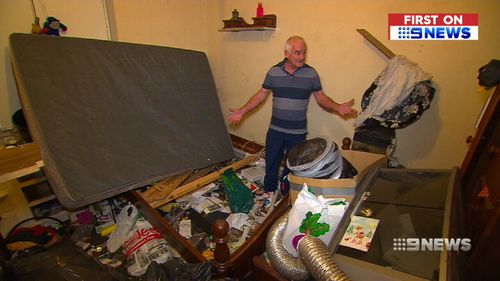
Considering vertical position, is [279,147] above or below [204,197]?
above

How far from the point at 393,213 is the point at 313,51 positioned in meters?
1.63

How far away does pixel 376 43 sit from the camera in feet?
6.25

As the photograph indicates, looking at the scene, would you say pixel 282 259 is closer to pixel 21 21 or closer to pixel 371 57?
pixel 371 57

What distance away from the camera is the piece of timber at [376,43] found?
187cm

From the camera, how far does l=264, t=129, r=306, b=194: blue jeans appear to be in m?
2.11

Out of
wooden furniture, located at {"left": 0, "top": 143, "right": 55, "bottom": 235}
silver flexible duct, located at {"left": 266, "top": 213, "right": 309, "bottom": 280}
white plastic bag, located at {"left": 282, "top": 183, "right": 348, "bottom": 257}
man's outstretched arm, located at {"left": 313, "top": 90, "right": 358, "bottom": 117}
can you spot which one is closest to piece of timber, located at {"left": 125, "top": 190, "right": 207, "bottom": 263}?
silver flexible duct, located at {"left": 266, "top": 213, "right": 309, "bottom": 280}

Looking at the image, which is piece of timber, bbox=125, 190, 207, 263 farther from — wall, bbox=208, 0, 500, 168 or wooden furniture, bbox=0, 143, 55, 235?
wall, bbox=208, 0, 500, 168

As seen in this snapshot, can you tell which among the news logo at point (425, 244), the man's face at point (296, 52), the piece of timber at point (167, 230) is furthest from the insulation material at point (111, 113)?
the news logo at point (425, 244)

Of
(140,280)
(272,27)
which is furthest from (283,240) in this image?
(272,27)

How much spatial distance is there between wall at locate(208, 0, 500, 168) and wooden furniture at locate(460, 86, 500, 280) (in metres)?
0.45

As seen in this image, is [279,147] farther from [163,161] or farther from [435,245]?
[435,245]

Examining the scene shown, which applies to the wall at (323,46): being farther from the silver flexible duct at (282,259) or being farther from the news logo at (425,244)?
the silver flexible duct at (282,259)

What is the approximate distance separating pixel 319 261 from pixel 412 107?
1272 millimetres

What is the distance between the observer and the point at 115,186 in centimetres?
189
